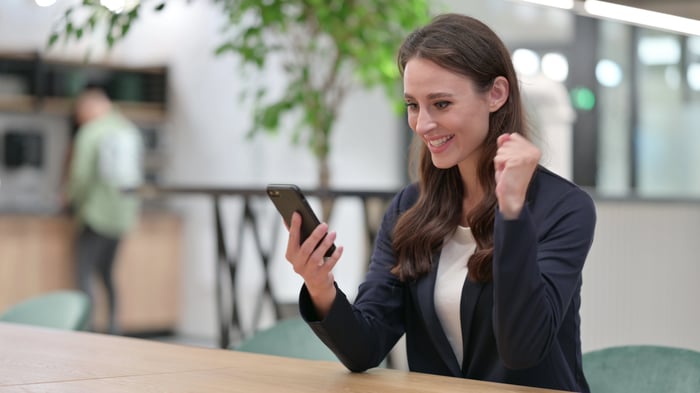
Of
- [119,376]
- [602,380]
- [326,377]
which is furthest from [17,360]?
[602,380]

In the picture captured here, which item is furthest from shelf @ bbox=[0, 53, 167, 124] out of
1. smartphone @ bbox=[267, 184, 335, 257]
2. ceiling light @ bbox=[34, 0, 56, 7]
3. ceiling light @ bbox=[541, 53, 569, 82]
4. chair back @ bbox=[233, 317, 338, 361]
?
smartphone @ bbox=[267, 184, 335, 257]

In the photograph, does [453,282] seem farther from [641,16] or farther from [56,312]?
[56,312]

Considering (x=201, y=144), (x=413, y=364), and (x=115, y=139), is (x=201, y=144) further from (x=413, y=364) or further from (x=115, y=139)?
(x=413, y=364)

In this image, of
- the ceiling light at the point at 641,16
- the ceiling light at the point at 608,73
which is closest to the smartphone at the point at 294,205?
the ceiling light at the point at 641,16

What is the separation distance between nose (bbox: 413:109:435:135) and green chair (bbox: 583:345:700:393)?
0.53 metres

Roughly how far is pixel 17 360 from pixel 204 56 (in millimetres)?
6331

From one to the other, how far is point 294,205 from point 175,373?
0.35 m

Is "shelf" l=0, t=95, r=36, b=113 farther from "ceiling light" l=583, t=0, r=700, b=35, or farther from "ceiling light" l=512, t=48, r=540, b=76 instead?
"ceiling light" l=583, t=0, r=700, b=35

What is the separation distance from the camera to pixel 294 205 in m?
1.92

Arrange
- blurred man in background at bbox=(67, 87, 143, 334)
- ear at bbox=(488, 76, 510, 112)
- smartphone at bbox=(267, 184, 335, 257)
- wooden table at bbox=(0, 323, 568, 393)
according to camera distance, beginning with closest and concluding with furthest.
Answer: wooden table at bbox=(0, 323, 568, 393)
smartphone at bbox=(267, 184, 335, 257)
ear at bbox=(488, 76, 510, 112)
blurred man in background at bbox=(67, 87, 143, 334)

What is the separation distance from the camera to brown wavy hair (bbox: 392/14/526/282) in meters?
2.07

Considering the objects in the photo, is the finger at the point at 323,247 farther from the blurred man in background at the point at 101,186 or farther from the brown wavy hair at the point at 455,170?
the blurred man in background at the point at 101,186

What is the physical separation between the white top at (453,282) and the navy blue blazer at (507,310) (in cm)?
2

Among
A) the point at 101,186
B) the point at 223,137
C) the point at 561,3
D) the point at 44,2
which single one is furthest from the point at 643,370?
the point at 44,2
